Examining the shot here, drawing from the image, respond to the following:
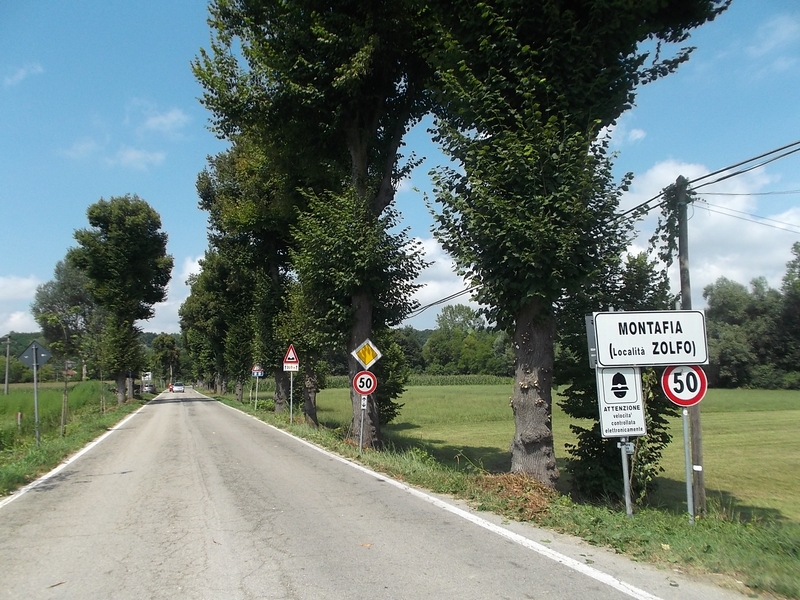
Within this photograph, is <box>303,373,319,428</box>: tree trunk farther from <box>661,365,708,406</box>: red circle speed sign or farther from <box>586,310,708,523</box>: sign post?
<box>661,365,708,406</box>: red circle speed sign

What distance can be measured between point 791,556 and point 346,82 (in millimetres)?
13401

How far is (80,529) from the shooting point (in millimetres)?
7441

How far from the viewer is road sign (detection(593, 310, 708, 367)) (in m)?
8.05

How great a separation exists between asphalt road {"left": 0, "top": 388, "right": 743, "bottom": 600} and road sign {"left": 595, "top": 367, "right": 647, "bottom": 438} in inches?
76.0

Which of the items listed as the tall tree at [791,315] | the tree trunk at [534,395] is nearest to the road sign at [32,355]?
the tree trunk at [534,395]

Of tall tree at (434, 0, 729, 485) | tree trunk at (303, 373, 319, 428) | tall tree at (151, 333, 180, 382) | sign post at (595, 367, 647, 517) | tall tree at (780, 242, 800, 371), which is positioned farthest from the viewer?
tall tree at (151, 333, 180, 382)

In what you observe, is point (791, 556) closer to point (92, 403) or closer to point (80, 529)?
point (80, 529)

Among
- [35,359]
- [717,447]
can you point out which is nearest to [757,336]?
[717,447]

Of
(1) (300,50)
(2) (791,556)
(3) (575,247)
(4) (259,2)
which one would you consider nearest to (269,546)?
(2) (791,556)

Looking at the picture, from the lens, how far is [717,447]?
25531mm

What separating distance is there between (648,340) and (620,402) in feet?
3.12

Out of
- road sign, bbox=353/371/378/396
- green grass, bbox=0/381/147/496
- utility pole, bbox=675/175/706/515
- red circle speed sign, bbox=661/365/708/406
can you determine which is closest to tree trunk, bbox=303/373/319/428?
green grass, bbox=0/381/147/496

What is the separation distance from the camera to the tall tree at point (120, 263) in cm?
4378

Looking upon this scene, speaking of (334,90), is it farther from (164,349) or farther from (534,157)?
(164,349)
